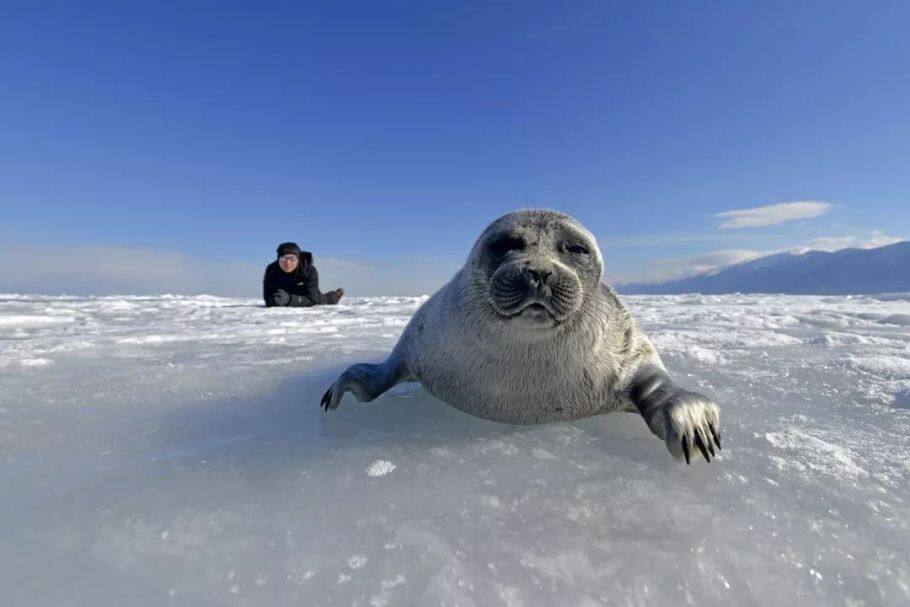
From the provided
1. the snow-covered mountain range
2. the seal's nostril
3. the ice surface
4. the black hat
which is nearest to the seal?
the seal's nostril

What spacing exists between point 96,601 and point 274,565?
1.08 ft

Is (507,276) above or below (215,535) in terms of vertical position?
above

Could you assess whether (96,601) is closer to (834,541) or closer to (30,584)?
(30,584)

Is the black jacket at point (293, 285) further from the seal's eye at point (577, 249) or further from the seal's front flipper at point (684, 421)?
the seal's front flipper at point (684, 421)

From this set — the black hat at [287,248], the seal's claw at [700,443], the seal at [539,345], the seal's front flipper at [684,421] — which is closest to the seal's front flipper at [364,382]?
the seal at [539,345]

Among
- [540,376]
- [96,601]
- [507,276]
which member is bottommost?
[96,601]

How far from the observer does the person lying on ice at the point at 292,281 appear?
9381 mm

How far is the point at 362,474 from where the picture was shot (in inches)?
58.9

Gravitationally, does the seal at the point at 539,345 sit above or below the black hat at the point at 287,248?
below

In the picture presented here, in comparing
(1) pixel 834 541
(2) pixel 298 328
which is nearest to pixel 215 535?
(1) pixel 834 541

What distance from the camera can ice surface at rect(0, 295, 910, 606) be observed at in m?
Answer: 1.02

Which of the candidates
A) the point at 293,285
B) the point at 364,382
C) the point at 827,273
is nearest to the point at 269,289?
Result: the point at 293,285

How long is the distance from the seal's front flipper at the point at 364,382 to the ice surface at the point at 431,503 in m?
0.09

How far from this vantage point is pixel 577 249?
211cm
